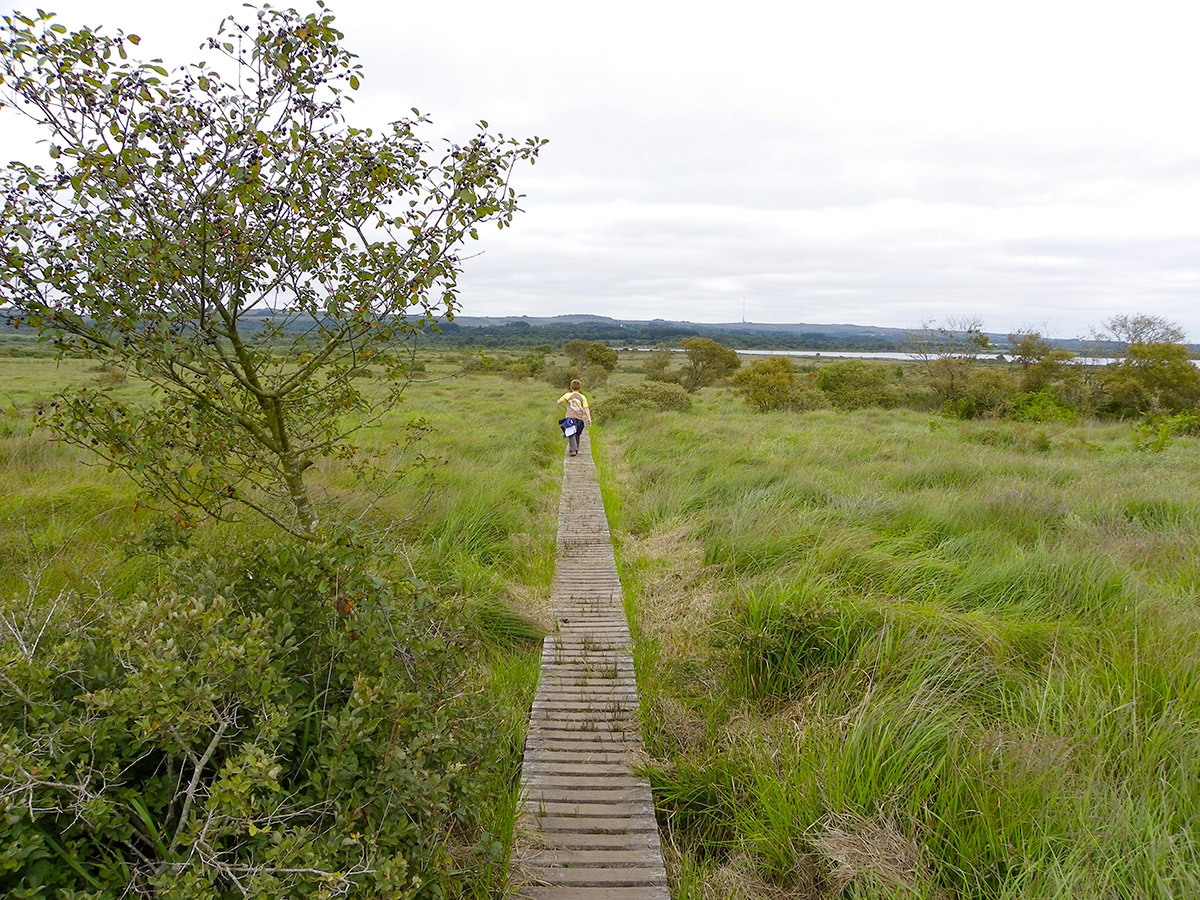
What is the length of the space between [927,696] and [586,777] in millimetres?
1949

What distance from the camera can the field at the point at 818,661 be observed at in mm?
2529

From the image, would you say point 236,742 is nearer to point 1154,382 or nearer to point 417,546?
point 417,546

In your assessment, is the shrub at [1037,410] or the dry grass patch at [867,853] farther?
the shrub at [1037,410]

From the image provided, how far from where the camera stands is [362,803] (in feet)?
7.22

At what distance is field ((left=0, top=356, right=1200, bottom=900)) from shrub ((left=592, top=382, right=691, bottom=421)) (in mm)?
14812

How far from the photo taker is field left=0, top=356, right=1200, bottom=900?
253cm

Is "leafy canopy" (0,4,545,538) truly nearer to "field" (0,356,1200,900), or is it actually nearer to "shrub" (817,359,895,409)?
"field" (0,356,1200,900)

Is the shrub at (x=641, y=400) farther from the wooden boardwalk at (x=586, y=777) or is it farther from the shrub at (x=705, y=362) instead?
the shrub at (x=705, y=362)

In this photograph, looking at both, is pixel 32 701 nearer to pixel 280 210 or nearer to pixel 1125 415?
pixel 280 210

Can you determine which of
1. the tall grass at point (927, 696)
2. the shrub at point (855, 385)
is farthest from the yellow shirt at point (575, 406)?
the shrub at point (855, 385)

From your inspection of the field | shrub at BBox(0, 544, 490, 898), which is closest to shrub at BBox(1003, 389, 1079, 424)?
the field

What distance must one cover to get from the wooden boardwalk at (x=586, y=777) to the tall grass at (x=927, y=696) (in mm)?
171

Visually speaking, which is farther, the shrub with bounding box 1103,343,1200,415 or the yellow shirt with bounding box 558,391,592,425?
the shrub with bounding box 1103,343,1200,415

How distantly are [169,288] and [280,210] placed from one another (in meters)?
0.56
